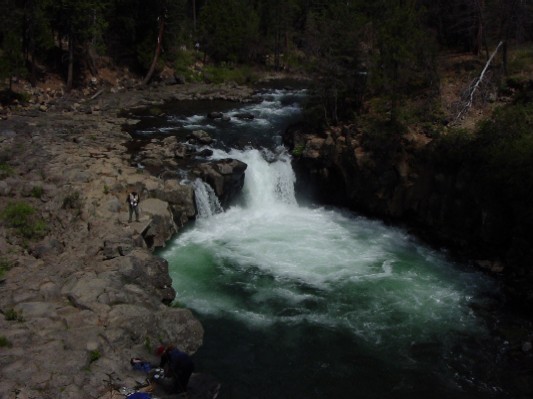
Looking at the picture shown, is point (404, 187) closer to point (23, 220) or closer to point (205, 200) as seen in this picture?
point (205, 200)

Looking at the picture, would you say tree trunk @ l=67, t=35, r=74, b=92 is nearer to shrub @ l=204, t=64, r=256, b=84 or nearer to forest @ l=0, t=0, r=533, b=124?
forest @ l=0, t=0, r=533, b=124

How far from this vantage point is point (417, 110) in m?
24.7

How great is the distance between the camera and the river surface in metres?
13.8

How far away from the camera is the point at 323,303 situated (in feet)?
56.6

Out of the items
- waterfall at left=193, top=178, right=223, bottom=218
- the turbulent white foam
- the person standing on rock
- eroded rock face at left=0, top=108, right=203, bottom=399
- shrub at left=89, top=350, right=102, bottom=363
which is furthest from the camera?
waterfall at left=193, top=178, right=223, bottom=218

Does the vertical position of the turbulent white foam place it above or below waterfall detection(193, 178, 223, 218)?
below

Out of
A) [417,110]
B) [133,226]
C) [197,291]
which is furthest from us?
[417,110]

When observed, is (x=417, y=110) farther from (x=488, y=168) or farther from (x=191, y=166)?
(x=191, y=166)

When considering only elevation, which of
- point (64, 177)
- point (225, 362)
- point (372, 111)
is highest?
point (372, 111)

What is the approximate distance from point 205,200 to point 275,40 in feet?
Result: 147

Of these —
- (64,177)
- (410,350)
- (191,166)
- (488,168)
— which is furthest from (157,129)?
(410,350)

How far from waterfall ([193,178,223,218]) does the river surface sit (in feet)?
0.18

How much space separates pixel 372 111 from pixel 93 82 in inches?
1057

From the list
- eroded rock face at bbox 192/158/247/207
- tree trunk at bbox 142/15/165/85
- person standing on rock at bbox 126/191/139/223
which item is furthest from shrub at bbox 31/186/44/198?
tree trunk at bbox 142/15/165/85
